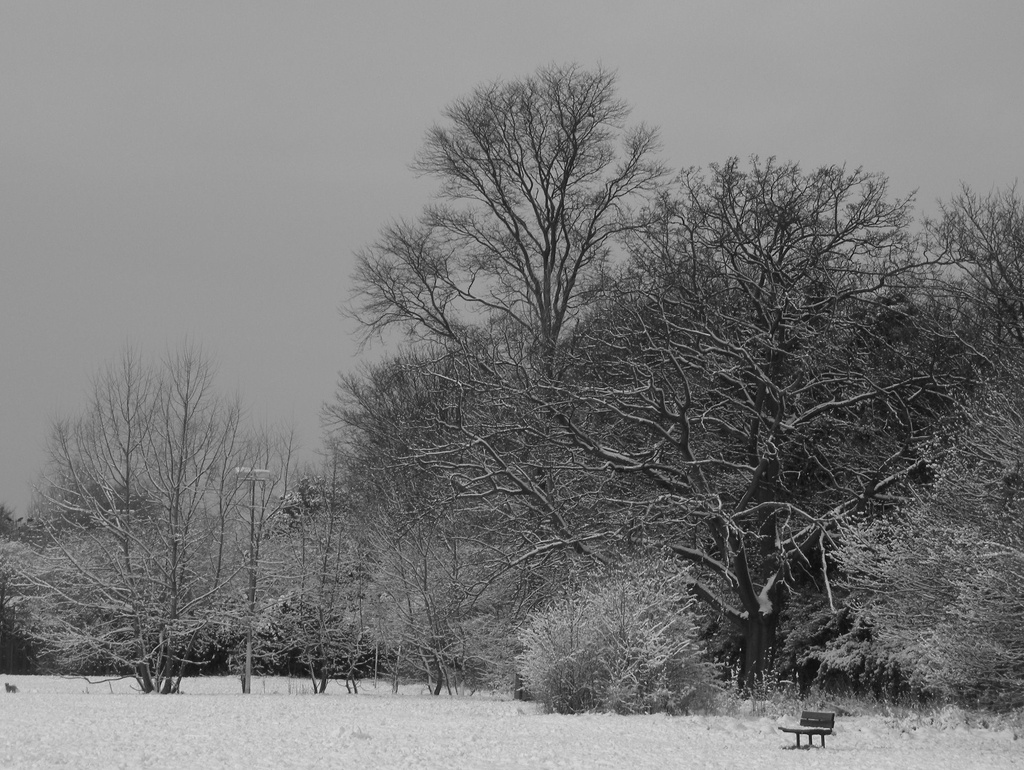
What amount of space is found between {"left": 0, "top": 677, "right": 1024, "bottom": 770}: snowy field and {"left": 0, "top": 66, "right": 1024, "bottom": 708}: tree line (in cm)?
197

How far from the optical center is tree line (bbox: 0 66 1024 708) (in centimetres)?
1742

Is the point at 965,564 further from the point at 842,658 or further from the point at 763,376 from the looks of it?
the point at 842,658

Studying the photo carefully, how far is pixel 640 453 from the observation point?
1967 centimetres

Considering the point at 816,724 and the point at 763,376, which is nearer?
the point at 816,724

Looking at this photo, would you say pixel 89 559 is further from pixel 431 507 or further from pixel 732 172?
pixel 732 172

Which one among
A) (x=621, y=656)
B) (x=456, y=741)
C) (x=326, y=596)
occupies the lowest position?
(x=456, y=741)

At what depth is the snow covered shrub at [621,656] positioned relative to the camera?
16.1m

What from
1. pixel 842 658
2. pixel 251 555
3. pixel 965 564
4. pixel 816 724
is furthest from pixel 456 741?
pixel 251 555

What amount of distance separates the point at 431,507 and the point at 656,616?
6.68m

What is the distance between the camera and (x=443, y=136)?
24625mm

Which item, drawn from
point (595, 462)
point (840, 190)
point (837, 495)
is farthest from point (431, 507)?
point (840, 190)

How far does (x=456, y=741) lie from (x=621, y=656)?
4.68m

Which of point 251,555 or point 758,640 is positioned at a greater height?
point 251,555

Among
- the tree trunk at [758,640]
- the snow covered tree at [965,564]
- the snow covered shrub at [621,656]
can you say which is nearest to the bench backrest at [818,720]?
the snow covered tree at [965,564]
